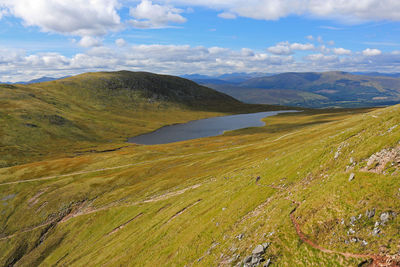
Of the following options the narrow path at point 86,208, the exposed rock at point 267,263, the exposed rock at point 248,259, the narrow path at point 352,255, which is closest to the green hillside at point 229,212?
the narrow path at point 352,255

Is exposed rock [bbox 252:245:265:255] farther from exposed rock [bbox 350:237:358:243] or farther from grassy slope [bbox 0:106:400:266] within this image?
exposed rock [bbox 350:237:358:243]

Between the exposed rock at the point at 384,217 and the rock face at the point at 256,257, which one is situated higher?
the exposed rock at the point at 384,217

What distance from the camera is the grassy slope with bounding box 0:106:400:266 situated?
20875mm

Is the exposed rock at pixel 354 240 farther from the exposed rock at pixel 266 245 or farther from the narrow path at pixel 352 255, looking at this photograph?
the exposed rock at pixel 266 245

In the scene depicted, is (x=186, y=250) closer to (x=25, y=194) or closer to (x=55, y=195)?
(x=55, y=195)

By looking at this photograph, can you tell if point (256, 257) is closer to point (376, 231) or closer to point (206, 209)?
point (376, 231)

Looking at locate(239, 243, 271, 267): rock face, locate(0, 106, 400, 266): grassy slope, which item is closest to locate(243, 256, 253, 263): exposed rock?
locate(239, 243, 271, 267): rock face

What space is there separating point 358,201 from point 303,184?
10.1m

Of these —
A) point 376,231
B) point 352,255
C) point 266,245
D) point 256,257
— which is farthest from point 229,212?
point 376,231

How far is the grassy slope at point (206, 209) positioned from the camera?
20875 mm

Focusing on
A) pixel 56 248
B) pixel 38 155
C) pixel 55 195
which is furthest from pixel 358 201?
pixel 38 155

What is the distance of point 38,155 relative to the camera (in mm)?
158000

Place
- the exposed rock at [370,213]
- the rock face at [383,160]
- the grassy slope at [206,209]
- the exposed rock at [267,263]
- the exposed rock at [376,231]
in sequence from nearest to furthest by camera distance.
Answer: the exposed rock at [376,231] → the exposed rock at [370,213] → the exposed rock at [267,263] → the grassy slope at [206,209] → the rock face at [383,160]

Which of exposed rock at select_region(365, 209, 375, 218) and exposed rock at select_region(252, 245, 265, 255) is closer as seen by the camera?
exposed rock at select_region(365, 209, 375, 218)
